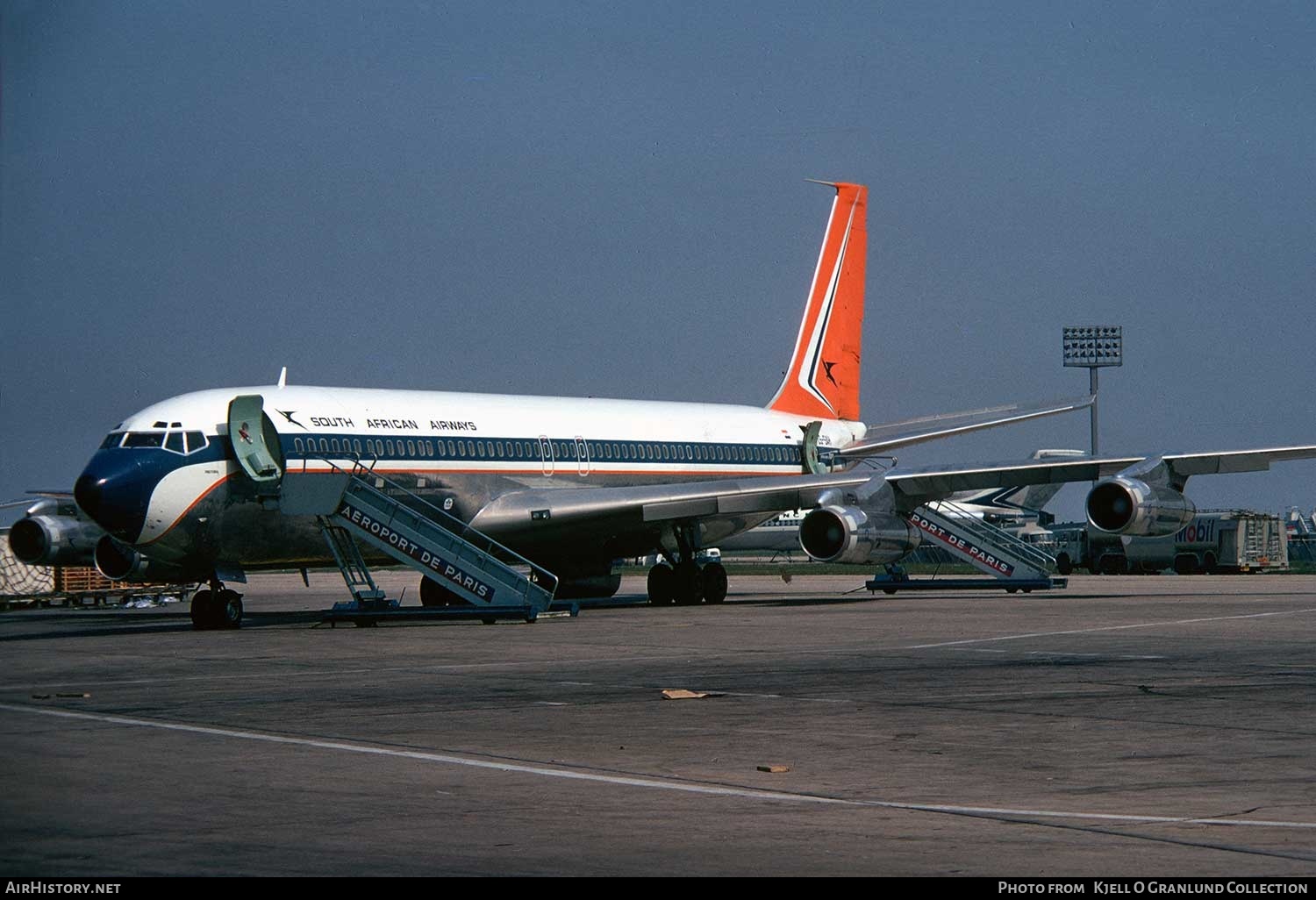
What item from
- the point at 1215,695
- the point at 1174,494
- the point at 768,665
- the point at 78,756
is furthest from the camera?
the point at 1174,494

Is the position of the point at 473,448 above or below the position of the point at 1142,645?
above

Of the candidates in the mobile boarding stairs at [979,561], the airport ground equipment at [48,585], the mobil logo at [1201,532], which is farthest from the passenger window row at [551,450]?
the mobil logo at [1201,532]

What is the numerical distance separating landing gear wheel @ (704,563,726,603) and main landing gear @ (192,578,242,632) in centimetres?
1263

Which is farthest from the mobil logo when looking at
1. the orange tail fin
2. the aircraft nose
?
the aircraft nose

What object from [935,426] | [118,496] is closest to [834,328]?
[935,426]

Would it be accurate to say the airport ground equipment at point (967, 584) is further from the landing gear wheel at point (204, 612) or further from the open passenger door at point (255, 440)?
the landing gear wheel at point (204, 612)

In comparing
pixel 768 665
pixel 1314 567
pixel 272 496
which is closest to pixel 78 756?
pixel 768 665

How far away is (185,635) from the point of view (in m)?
27.3

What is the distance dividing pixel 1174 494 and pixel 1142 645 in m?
15.6

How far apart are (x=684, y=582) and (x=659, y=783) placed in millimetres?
27482

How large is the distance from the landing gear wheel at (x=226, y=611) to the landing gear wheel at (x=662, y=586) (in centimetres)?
1147

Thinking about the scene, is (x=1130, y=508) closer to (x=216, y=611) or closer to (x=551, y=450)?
(x=551, y=450)

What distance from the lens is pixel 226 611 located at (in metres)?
29.4
